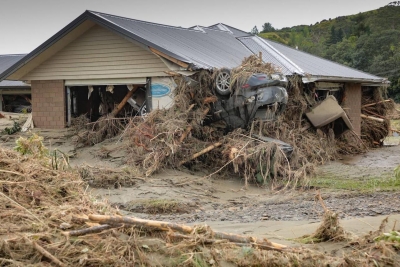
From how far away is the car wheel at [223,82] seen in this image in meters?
14.5

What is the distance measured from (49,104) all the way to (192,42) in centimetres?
544

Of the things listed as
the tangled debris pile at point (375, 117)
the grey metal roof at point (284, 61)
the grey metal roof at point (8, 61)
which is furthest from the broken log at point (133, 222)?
the grey metal roof at point (8, 61)

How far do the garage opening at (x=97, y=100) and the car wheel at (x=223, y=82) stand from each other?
400cm

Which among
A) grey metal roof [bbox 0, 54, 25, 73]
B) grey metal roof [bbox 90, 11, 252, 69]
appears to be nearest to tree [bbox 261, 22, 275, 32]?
grey metal roof [bbox 0, 54, 25, 73]

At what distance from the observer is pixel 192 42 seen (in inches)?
755

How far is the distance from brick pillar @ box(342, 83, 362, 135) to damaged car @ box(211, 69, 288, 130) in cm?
743

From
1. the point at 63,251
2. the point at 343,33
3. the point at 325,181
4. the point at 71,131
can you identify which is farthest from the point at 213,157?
the point at 343,33

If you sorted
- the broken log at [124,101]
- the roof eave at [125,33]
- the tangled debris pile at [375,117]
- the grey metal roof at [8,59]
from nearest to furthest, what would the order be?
the roof eave at [125,33] < the broken log at [124,101] < the tangled debris pile at [375,117] < the grey metal roof at [8,59]

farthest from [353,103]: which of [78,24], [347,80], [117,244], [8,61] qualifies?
[8,61]

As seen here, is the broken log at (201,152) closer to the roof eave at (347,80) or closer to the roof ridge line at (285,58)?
the roof eave at (347,80)

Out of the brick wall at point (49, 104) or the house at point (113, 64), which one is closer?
the house at point (113, 64)

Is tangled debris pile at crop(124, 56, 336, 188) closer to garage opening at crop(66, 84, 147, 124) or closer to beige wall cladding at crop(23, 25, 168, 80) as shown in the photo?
beige wall cladding at crop(23, 25, 168, 80)

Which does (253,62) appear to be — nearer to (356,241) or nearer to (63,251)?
(356,241)

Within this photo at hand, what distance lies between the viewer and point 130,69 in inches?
663
